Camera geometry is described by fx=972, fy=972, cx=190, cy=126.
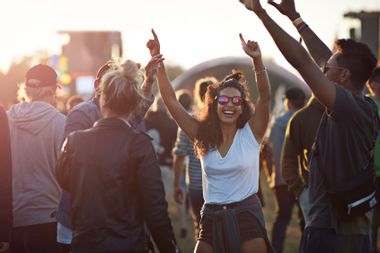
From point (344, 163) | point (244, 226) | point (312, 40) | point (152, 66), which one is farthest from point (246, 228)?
A: point (312, 40)

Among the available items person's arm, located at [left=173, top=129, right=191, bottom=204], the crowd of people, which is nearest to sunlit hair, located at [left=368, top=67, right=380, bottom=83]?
the crowd of people

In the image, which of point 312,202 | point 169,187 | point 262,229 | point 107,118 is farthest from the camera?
point 169,187

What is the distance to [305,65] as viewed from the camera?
18.1 ft

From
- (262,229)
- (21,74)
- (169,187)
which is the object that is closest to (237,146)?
(262,229)

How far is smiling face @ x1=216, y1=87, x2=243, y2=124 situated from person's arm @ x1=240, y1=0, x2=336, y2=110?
6.04 ft

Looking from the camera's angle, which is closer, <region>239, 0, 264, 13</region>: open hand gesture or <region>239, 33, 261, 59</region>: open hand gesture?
<region>239, 0, 264, 13</region>: open hand gesture

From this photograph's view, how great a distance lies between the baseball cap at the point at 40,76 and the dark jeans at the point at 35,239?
1162mm

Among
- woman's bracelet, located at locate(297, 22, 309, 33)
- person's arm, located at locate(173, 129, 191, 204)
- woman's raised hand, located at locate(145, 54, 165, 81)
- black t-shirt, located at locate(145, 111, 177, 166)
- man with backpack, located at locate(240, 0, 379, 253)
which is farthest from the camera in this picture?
black t-shirt, located at locate(145, 111, 177, 166)

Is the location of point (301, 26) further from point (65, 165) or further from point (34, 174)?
point (34, 174)

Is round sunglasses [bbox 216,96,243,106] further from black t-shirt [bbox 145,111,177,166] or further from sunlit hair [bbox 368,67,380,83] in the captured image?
black t-shirt [bbox 145,111,177,166]

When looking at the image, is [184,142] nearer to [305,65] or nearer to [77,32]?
[305,65]

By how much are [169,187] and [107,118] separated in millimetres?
9786

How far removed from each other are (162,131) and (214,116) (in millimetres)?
7109

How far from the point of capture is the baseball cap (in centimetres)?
788
